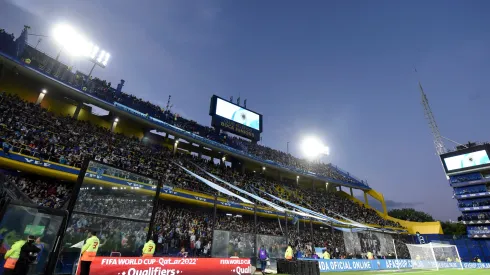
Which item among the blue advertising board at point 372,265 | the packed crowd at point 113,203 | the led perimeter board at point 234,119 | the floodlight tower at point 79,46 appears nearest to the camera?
A: the packed crowd at point 113,203

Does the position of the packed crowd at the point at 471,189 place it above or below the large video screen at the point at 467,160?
below

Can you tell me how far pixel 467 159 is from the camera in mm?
55438

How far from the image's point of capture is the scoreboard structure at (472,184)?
4916 centimetres

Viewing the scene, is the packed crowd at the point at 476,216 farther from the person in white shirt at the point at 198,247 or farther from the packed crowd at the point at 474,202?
the person in white shirt at the point at 198,247

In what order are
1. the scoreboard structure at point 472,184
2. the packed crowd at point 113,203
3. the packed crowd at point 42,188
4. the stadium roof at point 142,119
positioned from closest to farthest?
1. the packed crowd at point 113,203
2. the packed crowd at point 42,188
3. the stadium roof at point 142,119
4. the scoreboard structure at point 472,184

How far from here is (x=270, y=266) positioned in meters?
15.6

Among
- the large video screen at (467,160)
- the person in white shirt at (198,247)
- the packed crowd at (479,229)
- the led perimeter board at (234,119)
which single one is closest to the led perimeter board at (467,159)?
the large video screen at (467,160)

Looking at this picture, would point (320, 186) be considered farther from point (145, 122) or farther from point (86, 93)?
point (86, 93)

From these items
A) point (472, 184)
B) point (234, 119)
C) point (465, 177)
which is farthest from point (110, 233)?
point (465, 177)

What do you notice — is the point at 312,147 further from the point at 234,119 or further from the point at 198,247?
the point at 198,247

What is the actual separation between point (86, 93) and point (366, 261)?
30.1 meters

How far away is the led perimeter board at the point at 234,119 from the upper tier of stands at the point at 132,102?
1788 millimetres

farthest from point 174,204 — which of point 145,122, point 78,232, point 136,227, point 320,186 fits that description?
point 320,186

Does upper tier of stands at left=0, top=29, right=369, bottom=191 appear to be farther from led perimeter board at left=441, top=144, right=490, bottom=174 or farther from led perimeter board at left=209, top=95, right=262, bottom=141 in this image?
led perimeter board at left=441, top=144, right=490, bottom=174
